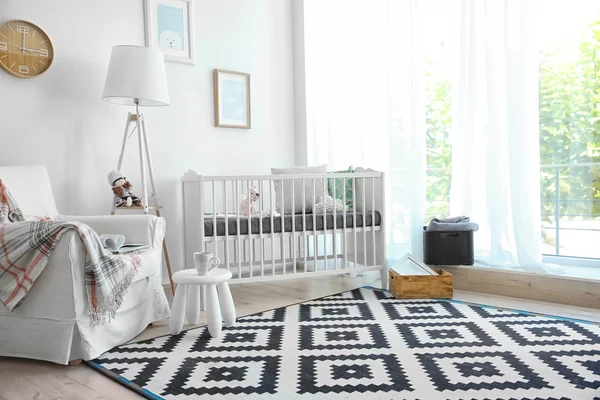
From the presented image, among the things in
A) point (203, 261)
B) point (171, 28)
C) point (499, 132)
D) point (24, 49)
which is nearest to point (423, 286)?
point (499, 132)

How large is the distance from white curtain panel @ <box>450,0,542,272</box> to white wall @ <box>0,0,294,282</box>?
1.37 m

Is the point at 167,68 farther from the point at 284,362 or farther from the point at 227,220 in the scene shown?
the point at 284,362

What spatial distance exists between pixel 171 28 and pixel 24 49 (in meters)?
0.89

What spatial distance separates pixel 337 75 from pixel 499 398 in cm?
275

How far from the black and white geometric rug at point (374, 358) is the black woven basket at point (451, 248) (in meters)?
0.54

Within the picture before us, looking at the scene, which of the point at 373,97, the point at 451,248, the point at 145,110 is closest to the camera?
the point at 451,248

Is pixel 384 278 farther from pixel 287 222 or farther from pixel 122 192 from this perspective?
pixel 122 192

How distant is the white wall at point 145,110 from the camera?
9.29 ft

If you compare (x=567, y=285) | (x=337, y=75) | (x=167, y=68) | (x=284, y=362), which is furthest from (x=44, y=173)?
(x=567, y=285)

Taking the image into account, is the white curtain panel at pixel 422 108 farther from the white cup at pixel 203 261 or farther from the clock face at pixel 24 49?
the clock face at pixel 24 49

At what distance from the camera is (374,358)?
1.90m

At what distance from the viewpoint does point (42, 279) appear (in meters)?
1.92

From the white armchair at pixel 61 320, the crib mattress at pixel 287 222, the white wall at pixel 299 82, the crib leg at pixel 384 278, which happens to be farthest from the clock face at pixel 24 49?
the crib leg at pixel 384 278

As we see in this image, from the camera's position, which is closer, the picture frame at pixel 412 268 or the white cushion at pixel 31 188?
the white cushion at pixel 31 188
